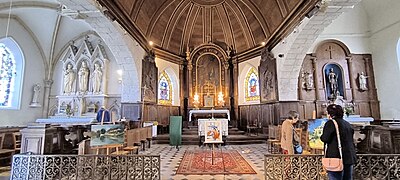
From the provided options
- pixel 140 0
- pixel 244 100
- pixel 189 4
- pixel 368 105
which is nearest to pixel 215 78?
pixel 244 100

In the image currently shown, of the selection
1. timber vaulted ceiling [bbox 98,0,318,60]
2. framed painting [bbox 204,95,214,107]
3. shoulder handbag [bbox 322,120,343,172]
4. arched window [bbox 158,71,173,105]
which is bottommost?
shoulder handbag [bbox 322,120,343,172]

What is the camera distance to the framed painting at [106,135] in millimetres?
4109

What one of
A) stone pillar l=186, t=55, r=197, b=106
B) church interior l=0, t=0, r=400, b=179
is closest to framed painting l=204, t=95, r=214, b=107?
church interior l=0, t=0, r=400, b=179

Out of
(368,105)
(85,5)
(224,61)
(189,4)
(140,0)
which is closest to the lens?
(85,5)

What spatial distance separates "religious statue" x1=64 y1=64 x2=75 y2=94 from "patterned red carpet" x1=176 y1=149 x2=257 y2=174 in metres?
7.80

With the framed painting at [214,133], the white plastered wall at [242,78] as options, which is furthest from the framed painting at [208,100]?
the framed painting at [214,133]

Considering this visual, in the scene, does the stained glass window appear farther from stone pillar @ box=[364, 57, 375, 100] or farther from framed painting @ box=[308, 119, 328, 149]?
stone pillar @ box=[364, 57, 375, 100]

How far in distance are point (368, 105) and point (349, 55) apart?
8.43 feet

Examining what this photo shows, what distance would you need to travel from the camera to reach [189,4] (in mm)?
11484

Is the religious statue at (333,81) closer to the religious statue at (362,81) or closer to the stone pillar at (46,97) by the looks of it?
the religious statue at (362,81)

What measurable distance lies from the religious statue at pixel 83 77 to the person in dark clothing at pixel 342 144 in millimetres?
10904

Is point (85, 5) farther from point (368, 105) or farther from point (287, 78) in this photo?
point (368, 105)

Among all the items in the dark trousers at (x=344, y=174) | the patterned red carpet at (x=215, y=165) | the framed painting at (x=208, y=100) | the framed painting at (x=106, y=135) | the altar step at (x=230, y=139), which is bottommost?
the patterned red carpet at (x=215, y=165)

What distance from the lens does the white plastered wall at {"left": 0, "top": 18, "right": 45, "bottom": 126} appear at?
9750 millimetres
